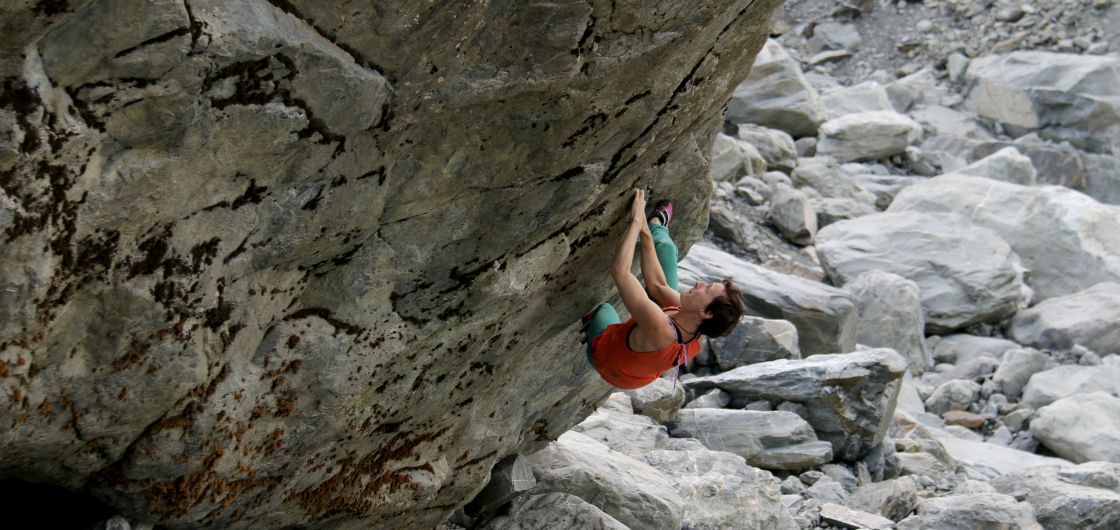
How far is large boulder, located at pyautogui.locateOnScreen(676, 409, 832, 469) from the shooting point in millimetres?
11891

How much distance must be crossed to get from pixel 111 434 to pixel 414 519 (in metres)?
2.88

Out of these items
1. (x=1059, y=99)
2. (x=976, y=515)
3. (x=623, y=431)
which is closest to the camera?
(x=976, y=515)

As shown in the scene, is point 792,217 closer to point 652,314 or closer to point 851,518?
point 851,518

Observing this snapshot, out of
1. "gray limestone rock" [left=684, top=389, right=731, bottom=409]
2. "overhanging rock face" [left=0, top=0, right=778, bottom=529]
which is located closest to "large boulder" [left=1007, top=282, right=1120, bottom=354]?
"gray limestone rock" [left=684, top=389, right=731, bottom=409]

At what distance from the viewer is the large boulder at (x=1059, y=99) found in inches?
1180

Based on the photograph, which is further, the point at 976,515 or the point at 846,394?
the point at 846,394

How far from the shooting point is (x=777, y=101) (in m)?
26.4

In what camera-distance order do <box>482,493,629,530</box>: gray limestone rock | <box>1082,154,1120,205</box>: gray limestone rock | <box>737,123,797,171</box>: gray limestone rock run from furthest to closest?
<box>1082,154,1120,205</box>: gray limestone rock, <box>737,123,797,171</box>: gray limestone rock, <box>482,493,629,530</box>: gray limestone rock

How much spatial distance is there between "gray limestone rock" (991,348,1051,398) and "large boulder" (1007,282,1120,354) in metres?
1.59

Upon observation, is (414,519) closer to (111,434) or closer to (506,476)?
(506,476)

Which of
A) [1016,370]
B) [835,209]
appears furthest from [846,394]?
[835,209]

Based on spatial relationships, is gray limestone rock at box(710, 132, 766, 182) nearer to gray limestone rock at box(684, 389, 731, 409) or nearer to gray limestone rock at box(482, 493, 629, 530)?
gray limestone rock at box(684, 389, 731, 409)

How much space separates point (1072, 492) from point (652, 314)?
22.6 feet

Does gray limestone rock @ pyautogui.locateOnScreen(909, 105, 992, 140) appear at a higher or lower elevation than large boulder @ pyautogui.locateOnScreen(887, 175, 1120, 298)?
lower
